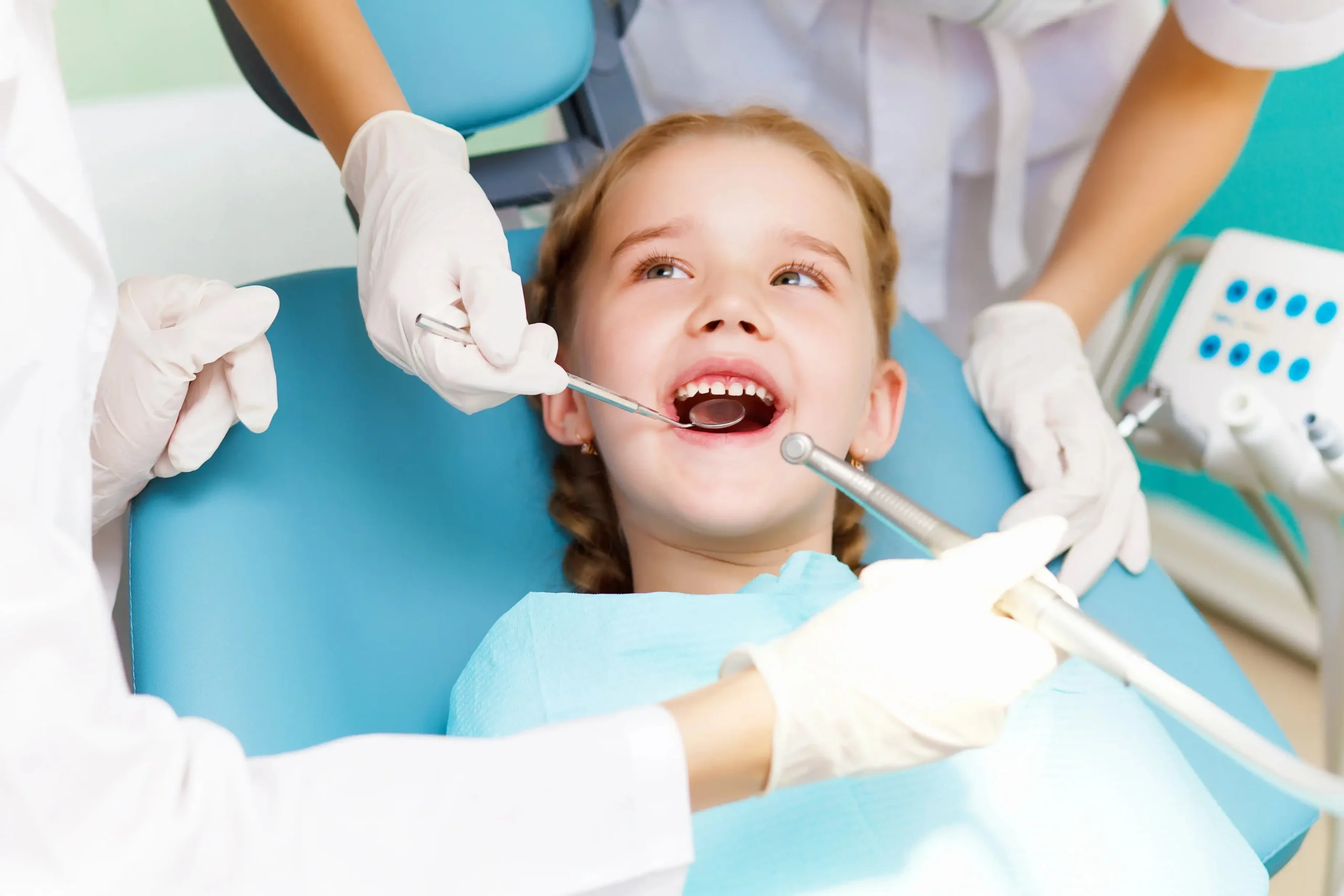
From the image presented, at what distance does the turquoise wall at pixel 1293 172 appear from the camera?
72.6 inches

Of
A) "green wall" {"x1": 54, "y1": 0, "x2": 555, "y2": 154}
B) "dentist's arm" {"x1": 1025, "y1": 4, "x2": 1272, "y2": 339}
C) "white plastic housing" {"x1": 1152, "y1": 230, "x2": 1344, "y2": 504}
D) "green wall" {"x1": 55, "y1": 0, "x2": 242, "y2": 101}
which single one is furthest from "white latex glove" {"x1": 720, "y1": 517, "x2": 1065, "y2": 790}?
"green wall" {"x1": 55, "y1": 0, "x2": 242, "y2": 101}

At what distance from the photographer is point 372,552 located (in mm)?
1155

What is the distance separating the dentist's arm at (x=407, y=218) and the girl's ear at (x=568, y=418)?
21cm

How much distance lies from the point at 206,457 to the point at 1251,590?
198 centimetres

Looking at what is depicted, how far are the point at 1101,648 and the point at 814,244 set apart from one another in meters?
0.61

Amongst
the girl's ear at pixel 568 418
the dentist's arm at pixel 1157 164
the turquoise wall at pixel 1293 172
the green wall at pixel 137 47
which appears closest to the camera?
the girl's ear at pixel 568 418

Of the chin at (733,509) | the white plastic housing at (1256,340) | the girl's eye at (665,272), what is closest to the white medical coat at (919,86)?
the white plastic housing at (1256,340)

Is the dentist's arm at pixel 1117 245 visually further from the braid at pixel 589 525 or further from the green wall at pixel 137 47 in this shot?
the green wall at pixel 137 47

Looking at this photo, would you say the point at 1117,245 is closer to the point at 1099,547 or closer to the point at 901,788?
the point at 1099,547

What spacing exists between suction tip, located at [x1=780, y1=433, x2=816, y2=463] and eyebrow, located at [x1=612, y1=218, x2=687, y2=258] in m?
0.36

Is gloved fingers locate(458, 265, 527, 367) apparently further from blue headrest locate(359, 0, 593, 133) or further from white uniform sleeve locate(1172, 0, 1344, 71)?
white uniform sleeve locate(1172, 0, 1344, 71)

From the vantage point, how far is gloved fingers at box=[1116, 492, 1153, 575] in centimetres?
133

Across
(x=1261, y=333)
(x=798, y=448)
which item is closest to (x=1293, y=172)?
(x=1261, y=333)

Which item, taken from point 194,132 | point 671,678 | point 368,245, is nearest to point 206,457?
point 368,245
